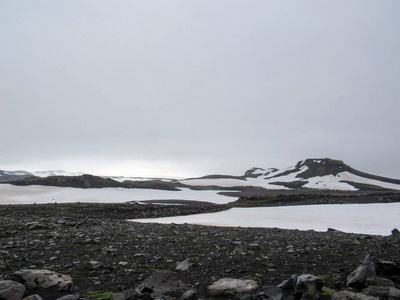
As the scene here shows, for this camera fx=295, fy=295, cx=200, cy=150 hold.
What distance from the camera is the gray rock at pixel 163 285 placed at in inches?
262

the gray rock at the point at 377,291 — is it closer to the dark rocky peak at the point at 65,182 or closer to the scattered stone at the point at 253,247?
Result: the scattered stone at the point at 253,247

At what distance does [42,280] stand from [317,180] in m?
132

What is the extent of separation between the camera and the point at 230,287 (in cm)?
692

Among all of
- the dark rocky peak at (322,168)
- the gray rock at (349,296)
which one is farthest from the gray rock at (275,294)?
the dark rocky peak at (322,168)

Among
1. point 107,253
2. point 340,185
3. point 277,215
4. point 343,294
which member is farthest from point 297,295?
point 340,185

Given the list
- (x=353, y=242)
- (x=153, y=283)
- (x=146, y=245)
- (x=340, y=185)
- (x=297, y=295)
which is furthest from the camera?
(x=340, y=185)

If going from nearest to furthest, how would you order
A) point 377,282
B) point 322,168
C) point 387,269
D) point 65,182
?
point 377,282 < point 387,269 < point 65,182 < point 322,168

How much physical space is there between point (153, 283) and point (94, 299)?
1.40 metres

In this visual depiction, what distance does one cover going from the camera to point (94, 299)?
20.4ft

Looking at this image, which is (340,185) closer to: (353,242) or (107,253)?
(353,242)

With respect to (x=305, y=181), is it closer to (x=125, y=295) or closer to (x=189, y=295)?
(x=189, y=295)

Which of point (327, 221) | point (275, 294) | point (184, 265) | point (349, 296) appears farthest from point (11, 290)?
point (327, 221)

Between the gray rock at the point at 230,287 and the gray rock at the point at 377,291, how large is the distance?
8.20 ft

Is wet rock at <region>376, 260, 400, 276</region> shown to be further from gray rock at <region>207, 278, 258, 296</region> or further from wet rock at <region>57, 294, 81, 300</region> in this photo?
wet rock at <region>57, 294, 81, 300</region>
